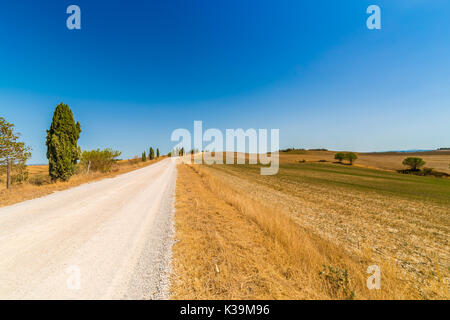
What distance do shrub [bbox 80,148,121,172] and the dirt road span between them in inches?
613

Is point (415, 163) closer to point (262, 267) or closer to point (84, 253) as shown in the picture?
point (262, 267)

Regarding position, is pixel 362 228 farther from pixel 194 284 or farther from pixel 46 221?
pixel 46 221

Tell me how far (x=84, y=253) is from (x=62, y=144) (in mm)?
14717

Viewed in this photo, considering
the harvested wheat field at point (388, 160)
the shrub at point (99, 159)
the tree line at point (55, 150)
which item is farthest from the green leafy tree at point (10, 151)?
the harvested wheat field at point (388, 160)

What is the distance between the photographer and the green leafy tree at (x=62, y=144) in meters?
12.6

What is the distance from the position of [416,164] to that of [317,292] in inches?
2628

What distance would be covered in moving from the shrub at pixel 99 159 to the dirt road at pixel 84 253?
51.1 ft

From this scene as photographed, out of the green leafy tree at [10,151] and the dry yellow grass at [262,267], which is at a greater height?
the green leafy tree at [10,151]

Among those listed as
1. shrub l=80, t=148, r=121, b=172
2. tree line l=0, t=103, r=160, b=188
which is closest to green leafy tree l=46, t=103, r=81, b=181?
tree line l=0, t=103, r=160, b=188

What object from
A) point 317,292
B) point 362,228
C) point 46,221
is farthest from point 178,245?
point 362,228

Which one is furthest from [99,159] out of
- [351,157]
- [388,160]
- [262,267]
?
[388,160]

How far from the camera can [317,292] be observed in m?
2.46

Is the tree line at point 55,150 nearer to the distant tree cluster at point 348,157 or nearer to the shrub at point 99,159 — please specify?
the shrub at point 99,159
